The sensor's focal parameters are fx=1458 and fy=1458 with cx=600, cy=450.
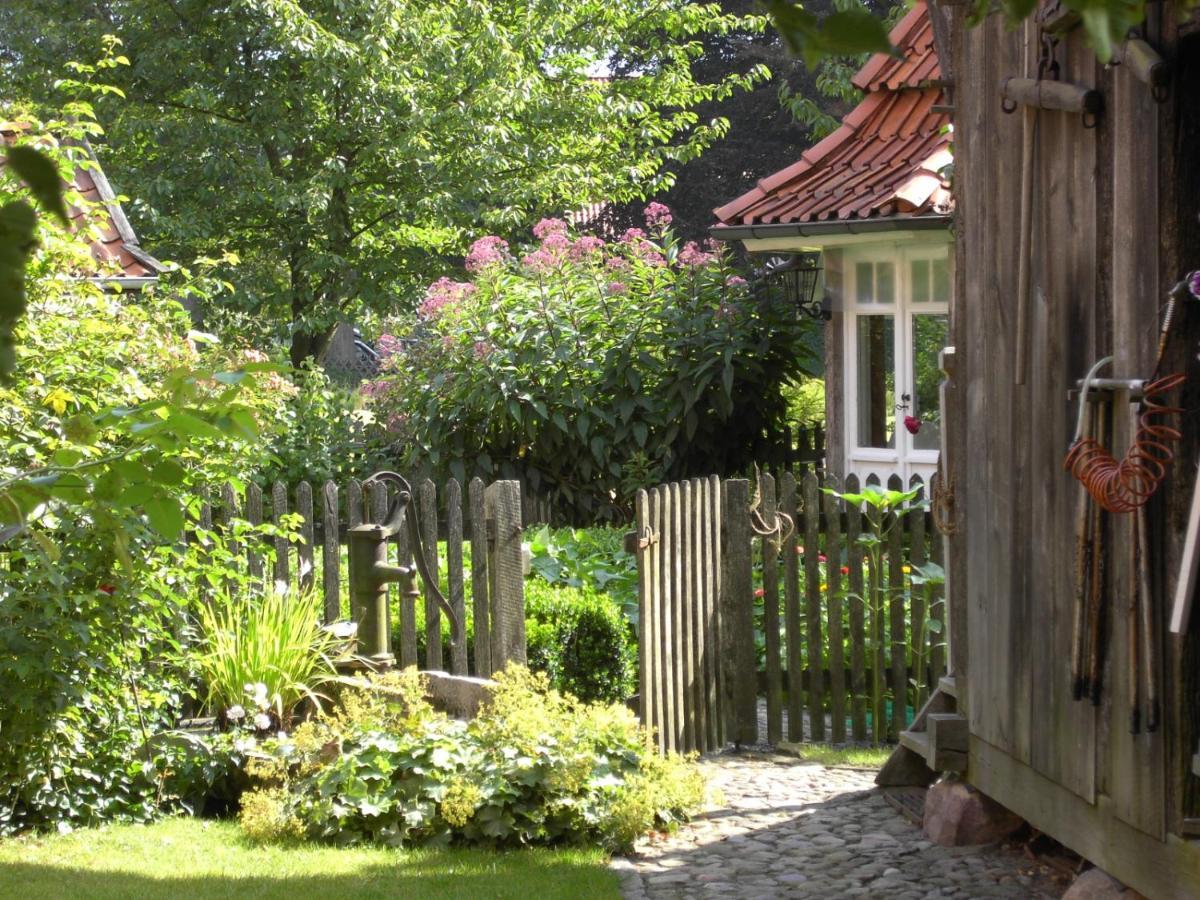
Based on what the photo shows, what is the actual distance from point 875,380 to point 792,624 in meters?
5.01

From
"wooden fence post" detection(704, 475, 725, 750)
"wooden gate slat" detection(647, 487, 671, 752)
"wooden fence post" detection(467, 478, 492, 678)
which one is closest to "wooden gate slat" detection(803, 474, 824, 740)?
"wooden fence post" detection(704, 475, 725, 750)

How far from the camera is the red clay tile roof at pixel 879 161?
406 inches

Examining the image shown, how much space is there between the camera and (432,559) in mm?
7441

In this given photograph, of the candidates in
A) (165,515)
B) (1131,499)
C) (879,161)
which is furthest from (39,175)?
(879,161)

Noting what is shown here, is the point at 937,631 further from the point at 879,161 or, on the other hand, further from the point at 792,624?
the point at 879,161

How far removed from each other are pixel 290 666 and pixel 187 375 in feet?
13.4

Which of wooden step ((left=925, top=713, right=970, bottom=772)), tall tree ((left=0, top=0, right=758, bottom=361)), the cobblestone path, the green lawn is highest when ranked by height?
tall tree ((left=0, top=0, right=758, bottom=361))

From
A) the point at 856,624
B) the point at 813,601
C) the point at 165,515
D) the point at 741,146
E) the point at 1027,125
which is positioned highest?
the point at 741,146

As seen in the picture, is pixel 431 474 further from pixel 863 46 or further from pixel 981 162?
pixel 863 46

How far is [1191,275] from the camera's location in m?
3.59

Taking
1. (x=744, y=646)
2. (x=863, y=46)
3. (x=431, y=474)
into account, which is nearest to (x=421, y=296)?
(x=431, y=474)

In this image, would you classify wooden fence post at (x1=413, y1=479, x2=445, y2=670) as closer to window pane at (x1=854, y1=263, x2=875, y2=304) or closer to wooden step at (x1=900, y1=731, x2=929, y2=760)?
wooden step at (x1=900, y1=731, x2=929, y2=760)

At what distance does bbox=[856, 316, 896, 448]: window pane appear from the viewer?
1198 centimetres

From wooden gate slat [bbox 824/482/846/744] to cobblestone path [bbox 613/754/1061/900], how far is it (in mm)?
1067
